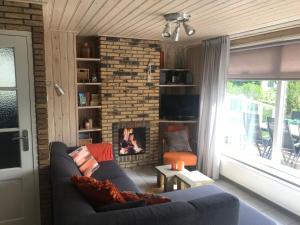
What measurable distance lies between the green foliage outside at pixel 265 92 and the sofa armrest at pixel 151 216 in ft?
7.73

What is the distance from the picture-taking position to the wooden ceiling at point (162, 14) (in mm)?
2395

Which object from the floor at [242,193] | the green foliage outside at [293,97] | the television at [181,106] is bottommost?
the floor at [242,193]

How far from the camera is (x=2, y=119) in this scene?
7.95ft

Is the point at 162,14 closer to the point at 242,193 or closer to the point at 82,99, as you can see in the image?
the point at 82,99

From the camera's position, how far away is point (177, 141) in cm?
447

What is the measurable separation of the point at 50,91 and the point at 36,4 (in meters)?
1.85

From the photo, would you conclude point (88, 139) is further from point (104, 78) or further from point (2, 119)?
point (2, 119)

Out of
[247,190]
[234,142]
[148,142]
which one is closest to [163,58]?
[148,142]

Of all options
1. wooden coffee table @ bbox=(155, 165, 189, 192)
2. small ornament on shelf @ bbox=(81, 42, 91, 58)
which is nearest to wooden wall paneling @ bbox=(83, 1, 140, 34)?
small ornament on shelf @ bbox=(81, 42, 91, 58)

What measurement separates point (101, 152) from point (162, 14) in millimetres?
2169

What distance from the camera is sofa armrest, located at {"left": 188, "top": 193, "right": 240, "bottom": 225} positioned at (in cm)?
179

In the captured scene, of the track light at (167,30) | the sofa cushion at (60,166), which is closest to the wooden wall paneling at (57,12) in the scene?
the track light at (167,30)

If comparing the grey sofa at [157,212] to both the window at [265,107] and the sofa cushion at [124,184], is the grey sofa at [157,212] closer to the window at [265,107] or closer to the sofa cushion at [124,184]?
the sofa cushion at [124,184]

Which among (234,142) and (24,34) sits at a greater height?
(24,34)
